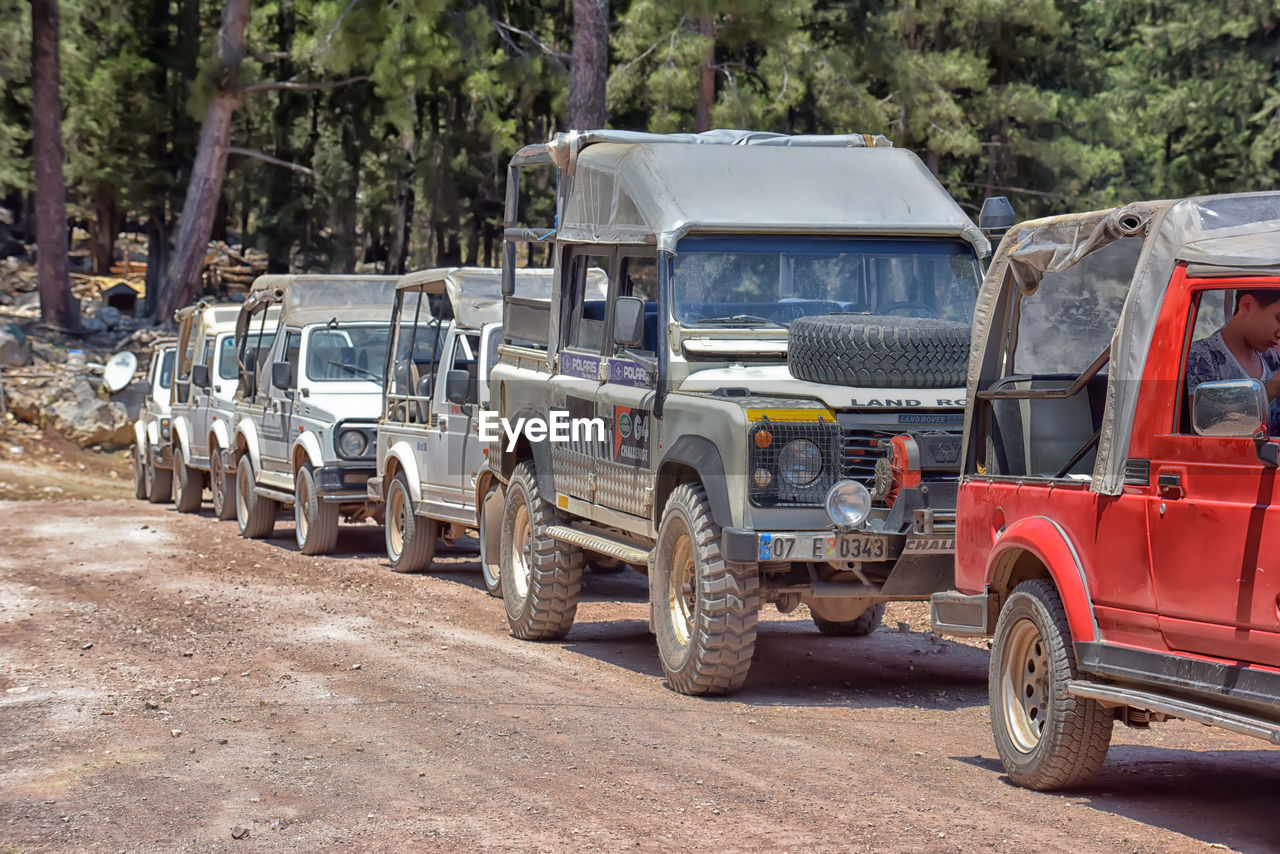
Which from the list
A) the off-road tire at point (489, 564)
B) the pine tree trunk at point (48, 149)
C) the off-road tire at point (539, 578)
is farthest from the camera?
the pine tree trunk at point (48, 149)

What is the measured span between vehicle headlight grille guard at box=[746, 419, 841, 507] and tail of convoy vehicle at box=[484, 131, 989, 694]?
0.4 inches

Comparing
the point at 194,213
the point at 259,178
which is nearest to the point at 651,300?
the point at 194,213

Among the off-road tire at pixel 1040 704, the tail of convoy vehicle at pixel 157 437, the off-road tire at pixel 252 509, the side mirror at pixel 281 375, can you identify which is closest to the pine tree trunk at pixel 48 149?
the tail of convoy vehicle at pixel 157 437

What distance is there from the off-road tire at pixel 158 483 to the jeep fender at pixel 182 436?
4.55 feet

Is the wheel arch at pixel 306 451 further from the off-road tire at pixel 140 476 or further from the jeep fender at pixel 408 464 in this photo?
the off-road tire at pixel 140 476

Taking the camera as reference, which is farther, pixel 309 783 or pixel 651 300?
pixel 651 300

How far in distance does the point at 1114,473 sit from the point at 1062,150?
29.3 m

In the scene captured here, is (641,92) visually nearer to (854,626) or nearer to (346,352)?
(346,352)

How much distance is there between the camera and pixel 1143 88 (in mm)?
35031

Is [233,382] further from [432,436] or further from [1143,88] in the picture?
[1143,88]

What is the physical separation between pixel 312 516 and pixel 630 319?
818 cm

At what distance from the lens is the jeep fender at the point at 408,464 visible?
50.8 ft

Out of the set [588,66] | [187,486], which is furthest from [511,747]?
[588,66]

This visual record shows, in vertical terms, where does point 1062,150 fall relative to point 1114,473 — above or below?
above
